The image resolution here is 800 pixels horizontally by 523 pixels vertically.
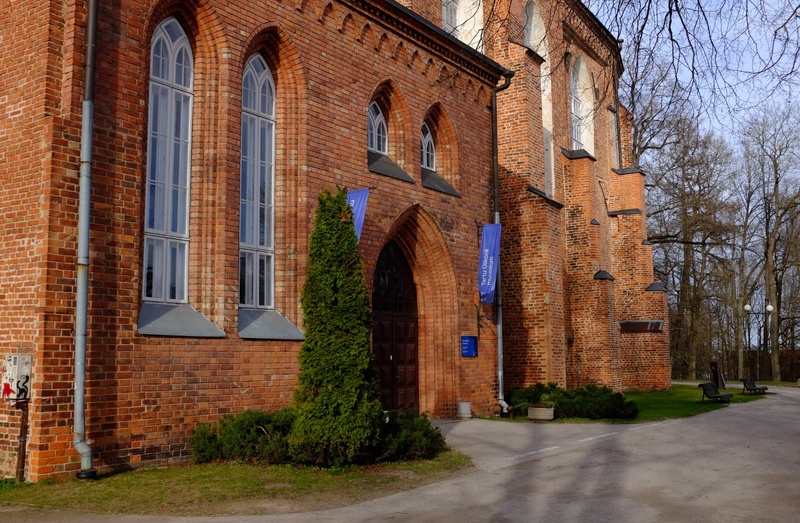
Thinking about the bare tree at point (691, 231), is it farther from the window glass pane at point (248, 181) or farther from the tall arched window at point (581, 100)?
the window glass pane at point (248, 181)

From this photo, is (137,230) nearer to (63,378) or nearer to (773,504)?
(63,378)

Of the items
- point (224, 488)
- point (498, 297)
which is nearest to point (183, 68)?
point (224, 488)

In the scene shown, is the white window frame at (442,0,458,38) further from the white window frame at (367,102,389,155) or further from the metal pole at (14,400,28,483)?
the metal pole at (14,400,28,483)

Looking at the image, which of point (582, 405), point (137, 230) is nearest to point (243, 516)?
point (137, 230)

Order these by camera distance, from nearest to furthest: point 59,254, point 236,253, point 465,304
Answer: point 59,254 → point 236,253 → point 465,304

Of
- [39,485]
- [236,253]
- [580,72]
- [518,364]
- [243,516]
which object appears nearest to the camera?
[243,516]

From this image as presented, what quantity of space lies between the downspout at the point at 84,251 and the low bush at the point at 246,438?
1.50m

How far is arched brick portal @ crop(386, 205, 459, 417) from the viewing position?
14.9 metres

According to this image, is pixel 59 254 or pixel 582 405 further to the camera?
pixel 582 405

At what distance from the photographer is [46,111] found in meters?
8.57

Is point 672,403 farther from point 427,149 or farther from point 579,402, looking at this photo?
point 427,149

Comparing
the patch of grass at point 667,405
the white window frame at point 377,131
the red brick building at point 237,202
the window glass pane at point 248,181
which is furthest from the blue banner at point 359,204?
the patch of grass at point 667,405

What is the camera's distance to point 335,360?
9.25 meters

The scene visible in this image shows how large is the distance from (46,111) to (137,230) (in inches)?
67.1
